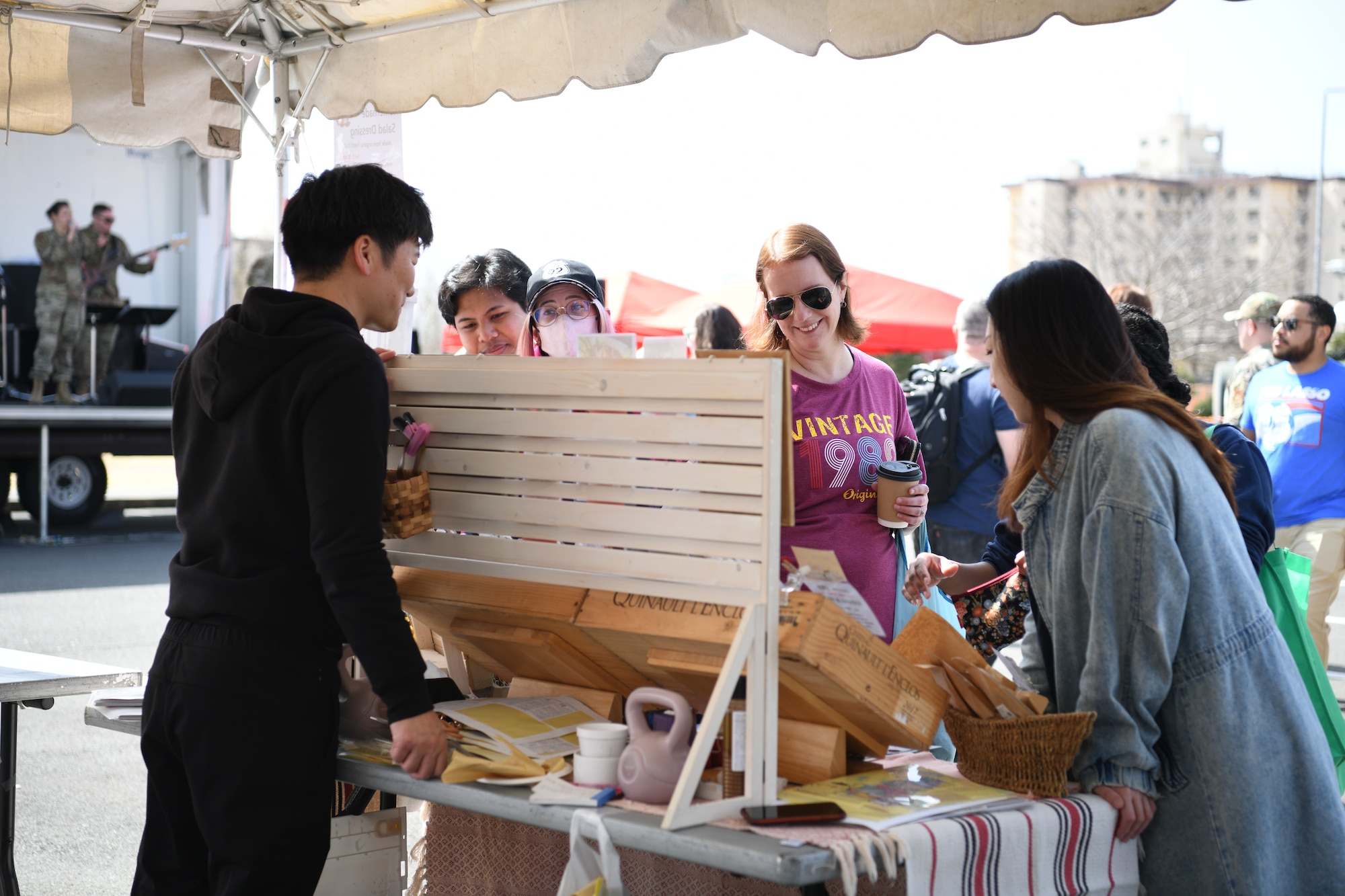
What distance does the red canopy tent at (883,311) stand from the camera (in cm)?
1051

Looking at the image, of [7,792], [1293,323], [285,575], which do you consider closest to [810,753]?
[285,575]

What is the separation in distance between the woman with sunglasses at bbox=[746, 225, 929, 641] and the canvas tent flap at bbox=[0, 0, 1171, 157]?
0.58m

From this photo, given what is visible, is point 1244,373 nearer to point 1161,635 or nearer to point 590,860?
point 1161,635

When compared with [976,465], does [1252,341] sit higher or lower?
higher

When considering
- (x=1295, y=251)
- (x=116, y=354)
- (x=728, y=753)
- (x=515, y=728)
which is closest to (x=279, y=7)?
(x=515, y=728)

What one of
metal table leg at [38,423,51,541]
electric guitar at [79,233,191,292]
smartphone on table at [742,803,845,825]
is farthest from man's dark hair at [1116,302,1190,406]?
electric guitar at [79,233,191,292]

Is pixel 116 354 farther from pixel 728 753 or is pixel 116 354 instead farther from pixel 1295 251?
pixel 1295 251

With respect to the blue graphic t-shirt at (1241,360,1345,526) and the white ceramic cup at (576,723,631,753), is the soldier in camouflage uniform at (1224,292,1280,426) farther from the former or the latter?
the white ceramic cup at (576,723,631,753)

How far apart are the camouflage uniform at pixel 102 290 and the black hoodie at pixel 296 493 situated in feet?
40.8

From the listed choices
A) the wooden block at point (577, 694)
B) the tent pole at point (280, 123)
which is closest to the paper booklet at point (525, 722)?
the wooden block at point (577, 694)

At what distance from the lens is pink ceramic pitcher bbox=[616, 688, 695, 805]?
71.4 inches

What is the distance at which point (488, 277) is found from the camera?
3.33m

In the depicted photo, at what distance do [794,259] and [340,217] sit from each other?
1173 millimetres

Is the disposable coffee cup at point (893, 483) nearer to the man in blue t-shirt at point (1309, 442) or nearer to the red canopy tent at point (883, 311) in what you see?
the man in blue t-shirt at point (1309, 442)
